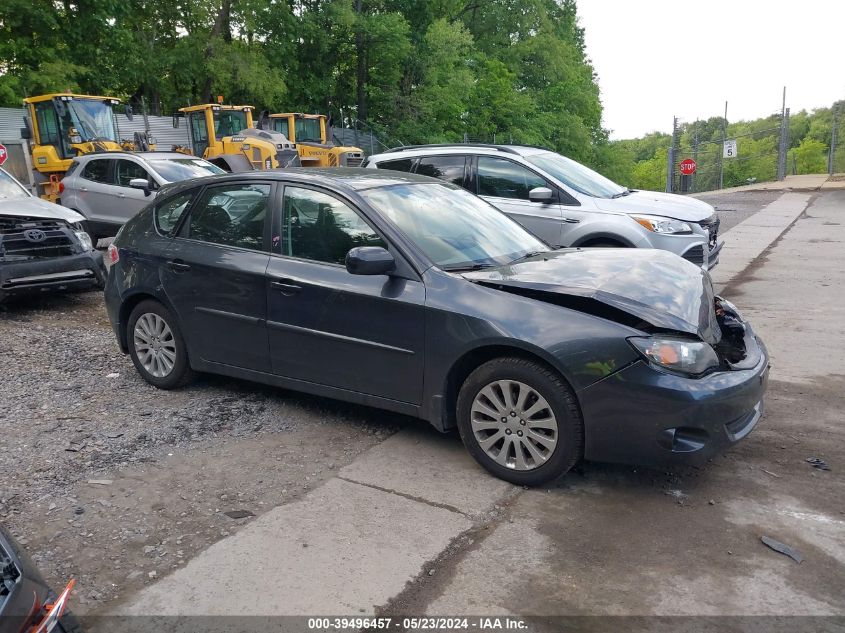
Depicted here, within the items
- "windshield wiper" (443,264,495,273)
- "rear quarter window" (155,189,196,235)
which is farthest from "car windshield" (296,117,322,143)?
"windshield wiper" (443,264,495,273)

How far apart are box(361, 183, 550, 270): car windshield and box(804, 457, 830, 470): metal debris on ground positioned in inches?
82.7

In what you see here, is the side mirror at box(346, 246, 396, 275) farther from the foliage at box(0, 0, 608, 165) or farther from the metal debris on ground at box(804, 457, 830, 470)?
the foliage at box(0, 0, 608, 165)

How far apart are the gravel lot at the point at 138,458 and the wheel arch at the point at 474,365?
0.70 meters

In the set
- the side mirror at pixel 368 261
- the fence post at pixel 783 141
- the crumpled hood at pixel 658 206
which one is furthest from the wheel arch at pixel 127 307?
the fence post at pixel 783 141

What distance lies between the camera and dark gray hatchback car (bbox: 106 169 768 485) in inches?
147

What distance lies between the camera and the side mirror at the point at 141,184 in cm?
1123

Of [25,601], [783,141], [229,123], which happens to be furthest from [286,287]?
[783,141]

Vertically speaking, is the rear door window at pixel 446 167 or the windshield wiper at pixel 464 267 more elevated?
the rear door window at pixel 446 167

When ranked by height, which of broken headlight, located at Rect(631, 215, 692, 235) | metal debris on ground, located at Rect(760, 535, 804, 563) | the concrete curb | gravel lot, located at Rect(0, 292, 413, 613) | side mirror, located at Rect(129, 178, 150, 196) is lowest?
the concrete curb

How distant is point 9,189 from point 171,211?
4708mm

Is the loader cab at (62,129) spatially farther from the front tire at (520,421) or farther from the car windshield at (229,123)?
the front tire at (520,421)

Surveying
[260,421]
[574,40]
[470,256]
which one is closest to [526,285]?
[470,256]

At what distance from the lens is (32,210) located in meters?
8.25

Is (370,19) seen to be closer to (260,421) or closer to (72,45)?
(72,45)
